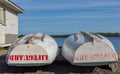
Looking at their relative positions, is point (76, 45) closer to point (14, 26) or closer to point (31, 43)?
point (31, 43)

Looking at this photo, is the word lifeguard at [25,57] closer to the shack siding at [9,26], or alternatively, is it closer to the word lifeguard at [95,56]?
the word lifeguard at [95,56]

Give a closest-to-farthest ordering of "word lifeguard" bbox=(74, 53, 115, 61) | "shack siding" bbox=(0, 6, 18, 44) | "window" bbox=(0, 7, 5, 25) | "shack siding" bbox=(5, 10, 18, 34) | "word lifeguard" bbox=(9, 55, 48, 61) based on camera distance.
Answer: "word lifeguard" bbox=(74, 53, 115, 61) < "word lifeguard" bbox=(9, 55, 48, 61) < "shack siding" bbox=(0, 6, 18, 44) < "window" bbox=(0, 7, 5, 25) < "shack siding" bbox=(5, 10, 18, 34)

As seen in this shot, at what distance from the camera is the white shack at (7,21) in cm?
2009

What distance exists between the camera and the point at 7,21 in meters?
21.6

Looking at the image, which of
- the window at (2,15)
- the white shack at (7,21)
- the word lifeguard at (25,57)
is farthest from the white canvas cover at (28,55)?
the window at (2,15)

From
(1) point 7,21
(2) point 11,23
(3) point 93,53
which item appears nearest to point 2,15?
(1) point 7,21

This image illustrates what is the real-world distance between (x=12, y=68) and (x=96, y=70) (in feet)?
7.70

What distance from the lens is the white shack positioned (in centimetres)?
2009

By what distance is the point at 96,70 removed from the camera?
915 centimetres

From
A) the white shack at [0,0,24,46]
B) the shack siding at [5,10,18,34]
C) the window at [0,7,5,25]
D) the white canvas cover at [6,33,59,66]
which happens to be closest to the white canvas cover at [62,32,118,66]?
the white canvas cover at [6,33,59,66]

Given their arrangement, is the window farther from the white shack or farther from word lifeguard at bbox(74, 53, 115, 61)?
word lifeguard at bbox(74, 53, 115, 61)

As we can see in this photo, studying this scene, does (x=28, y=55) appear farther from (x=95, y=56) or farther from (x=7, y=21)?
(x=7, y=21)

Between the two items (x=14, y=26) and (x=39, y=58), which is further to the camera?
(x=14, y=26)

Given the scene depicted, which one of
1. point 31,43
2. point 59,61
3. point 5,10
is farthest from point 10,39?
point 31,43
